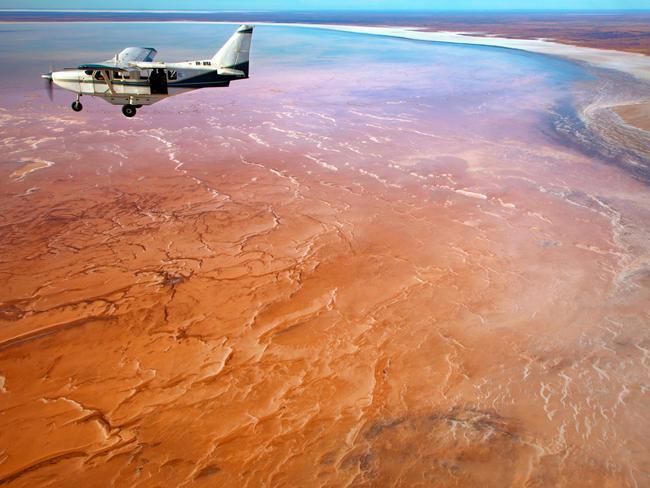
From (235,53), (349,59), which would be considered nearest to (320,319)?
(235,53)

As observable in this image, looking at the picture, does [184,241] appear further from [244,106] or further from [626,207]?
[244,106]

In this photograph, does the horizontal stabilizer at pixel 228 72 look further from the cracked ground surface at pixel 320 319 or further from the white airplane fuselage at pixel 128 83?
the cracked ground surface at pixel 320 319

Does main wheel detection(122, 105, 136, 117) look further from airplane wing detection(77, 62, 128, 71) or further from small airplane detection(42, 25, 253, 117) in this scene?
airplane wing detection(77, 62, 128, 71)

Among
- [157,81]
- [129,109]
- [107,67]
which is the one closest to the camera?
[107,67]

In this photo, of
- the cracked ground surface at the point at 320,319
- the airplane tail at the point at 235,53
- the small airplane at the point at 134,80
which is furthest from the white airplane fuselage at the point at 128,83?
the cracked ground surface at the point at 320,319

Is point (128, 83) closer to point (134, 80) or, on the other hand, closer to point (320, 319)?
point (134, 80)

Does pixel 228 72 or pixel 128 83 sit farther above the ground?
pixel 228 72

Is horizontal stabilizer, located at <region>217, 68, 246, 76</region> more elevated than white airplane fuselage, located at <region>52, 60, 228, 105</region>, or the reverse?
horizontal stabilizer, located at <region>217, 68, 246, 76</region>

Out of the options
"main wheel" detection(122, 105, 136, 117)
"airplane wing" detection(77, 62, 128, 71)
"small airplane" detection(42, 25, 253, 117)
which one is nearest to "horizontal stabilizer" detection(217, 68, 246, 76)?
"small airplane" detection(42, 25, 253, 117)
